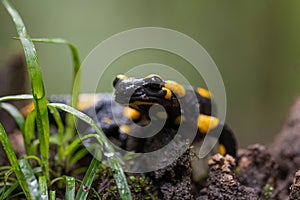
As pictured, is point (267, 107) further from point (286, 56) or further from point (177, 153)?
point (177, 153)

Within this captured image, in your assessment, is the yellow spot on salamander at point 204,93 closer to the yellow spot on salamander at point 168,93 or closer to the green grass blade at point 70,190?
the yellow spot on salamander at point 168,93

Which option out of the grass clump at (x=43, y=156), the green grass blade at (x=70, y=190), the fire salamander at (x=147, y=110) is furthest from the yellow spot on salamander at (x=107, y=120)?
the green grass blade at (x=70, y=190)

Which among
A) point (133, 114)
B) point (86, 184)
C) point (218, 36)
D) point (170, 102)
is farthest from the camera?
point (218, 36)

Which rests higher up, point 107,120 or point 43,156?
point 107,120

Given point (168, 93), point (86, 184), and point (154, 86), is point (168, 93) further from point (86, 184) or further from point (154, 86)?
point (86, 184)

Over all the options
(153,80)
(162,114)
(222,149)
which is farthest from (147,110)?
(222,149)

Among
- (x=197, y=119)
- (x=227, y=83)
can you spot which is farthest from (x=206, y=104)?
(x=227, y=83)

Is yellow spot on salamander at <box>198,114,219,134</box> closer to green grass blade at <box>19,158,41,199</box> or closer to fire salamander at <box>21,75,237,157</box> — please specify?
fire salamander at <box>21,75,237,157</box>
